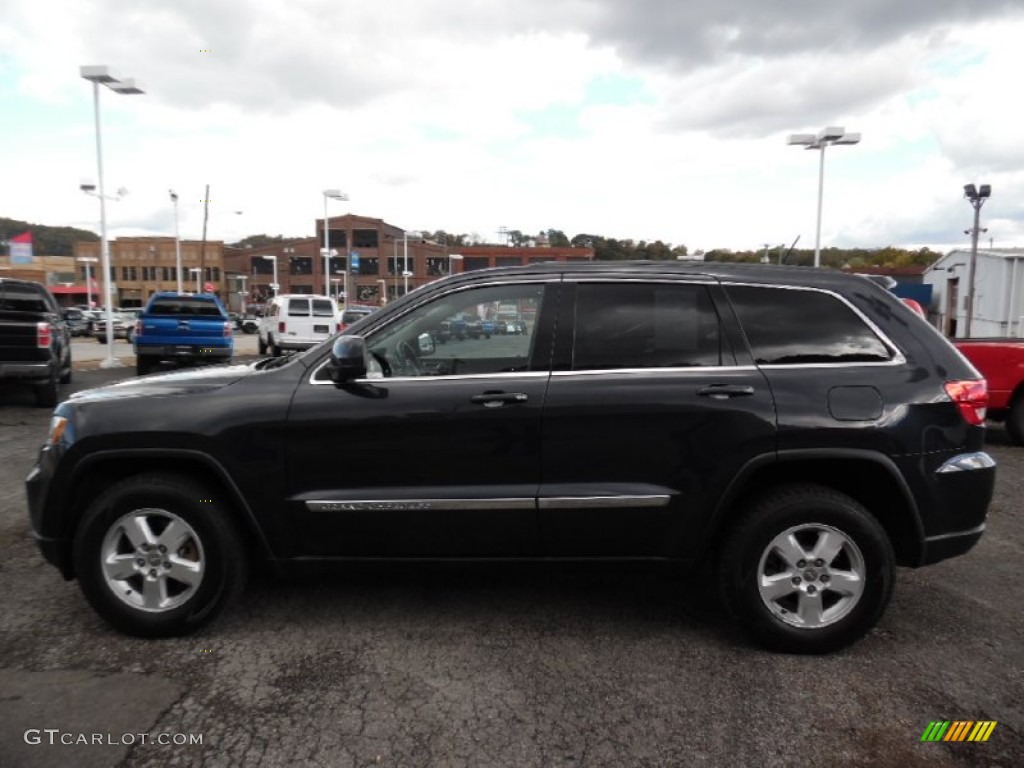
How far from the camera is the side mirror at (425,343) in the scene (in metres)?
3.66

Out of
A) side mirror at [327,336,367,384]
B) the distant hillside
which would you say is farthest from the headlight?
the distant hillside

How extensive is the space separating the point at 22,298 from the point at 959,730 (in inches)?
516

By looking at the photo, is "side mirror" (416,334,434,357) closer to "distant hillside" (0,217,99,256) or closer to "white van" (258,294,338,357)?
"white van" (258,294,338,357)

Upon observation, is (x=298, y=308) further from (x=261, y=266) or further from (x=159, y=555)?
(x=261, y=266)

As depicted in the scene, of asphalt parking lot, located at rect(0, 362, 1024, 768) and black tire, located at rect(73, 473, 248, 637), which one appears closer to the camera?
asphalt parking lot, located at rect(0, 362, 1024, 768)

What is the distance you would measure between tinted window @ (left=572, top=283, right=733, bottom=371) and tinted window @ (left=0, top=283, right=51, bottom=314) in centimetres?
1062

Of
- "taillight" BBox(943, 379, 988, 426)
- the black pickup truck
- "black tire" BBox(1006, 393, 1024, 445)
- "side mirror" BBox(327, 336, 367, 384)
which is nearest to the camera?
"side mirror" BBox(327, 336, 367, 384)

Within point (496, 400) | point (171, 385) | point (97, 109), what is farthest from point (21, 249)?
point (496, 400)

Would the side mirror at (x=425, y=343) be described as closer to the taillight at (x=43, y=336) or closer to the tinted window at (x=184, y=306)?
the taillight at (x=43, y=336)

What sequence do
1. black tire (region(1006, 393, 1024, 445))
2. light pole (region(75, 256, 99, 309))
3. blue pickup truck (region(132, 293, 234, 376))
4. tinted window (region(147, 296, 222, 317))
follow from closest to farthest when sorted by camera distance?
black tire (region(1006, 393, 1024, 445)) < blue pickup truck (region(132, 293, 234, 376)) < tinted window (region(147, 296, 222, 317)) < light pole (region(75, 256, 99, 309))

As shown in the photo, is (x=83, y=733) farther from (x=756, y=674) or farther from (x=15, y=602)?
(x=756, y=674)

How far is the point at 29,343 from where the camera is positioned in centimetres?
1022

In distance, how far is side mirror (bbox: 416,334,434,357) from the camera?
3.66 m

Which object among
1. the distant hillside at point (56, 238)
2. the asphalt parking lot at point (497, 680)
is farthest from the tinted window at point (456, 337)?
the distant hillside at point (56, 238)
